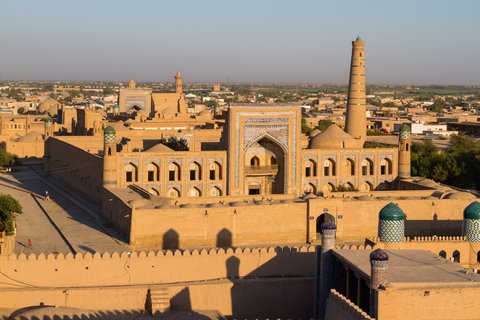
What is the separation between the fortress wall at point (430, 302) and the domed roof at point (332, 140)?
1927cm

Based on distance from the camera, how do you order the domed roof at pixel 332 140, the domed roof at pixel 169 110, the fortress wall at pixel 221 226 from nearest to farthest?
the fortress wall at pixel 221 226 → the domed roof at pixel 332 140 → the domed roof at pixel 169 110

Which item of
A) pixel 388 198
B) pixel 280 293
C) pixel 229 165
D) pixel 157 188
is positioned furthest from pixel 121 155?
pixel 280 293

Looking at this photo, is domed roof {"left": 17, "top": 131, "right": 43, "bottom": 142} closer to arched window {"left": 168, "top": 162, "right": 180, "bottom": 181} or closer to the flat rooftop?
arched window {"left": 168, "top": 162, "right": 180, "bottom": 181}

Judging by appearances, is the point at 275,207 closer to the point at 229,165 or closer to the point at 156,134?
the point at 229,165

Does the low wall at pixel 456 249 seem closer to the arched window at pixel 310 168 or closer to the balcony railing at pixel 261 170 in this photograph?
the balcony railing at pixel 261 170

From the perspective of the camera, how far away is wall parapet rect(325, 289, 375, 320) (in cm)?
1220

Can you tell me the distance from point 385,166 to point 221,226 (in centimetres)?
1021

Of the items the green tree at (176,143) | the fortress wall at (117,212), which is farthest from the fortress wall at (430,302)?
the green tree at (176,143)

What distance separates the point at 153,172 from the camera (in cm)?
2838

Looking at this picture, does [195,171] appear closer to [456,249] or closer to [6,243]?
[6,243]

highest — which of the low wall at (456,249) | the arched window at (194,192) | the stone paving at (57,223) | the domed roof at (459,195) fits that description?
the domed roof at (459,195)

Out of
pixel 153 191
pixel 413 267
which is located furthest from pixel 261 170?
pixel 413 267

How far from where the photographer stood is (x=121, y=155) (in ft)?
90.5

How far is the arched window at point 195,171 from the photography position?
2884 centimetres
